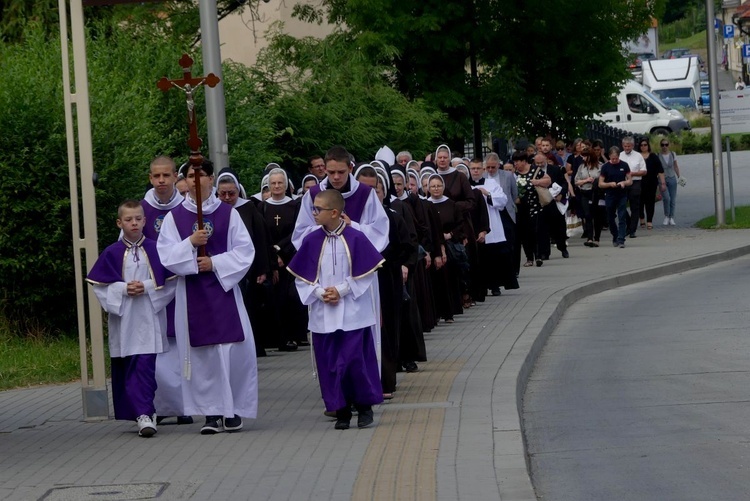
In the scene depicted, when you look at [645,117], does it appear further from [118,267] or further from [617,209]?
[118,267]

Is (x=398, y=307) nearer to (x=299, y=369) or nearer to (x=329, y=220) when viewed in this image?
(x=329, y=220)

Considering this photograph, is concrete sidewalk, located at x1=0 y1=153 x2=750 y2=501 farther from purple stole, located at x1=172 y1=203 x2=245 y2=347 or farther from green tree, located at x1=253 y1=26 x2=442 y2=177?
green tree, located at x1=253 y1=26 x2=442 y2=177

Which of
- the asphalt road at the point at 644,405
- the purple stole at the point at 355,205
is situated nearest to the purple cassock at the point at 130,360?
the purple stole at the point at 355,205

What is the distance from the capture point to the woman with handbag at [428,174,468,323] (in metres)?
17.5

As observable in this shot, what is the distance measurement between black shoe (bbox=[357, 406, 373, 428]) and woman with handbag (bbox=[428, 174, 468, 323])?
7366 millimetres

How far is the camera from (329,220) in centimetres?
1027

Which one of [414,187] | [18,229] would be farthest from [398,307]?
[18,229]

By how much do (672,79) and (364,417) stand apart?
70.3 meters

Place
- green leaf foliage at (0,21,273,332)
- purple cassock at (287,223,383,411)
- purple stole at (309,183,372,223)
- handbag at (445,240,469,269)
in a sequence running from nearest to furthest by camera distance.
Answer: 1. purple cassock at (287,223,383,411)
2. purple stole at (309,183,372,223)
3. green leaf foliage at (0,21,273,332)
4. handbag at (445,240,469,269)

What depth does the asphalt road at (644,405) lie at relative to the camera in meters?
8.33

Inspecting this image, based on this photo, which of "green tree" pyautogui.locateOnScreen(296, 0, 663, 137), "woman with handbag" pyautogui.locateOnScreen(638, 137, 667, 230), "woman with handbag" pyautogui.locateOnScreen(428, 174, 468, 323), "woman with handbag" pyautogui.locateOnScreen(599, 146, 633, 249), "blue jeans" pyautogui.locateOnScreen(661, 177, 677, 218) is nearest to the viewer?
"woman with handbag" pyautogui.locateOnScreen(428, 174, 468, 323)

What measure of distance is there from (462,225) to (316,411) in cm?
738

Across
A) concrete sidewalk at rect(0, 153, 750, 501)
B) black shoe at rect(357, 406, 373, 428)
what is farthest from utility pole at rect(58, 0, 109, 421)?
black shoe at rect(357, 406, 373, 428)

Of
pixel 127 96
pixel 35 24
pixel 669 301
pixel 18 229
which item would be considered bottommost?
pixel 669 301
